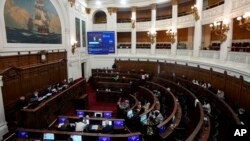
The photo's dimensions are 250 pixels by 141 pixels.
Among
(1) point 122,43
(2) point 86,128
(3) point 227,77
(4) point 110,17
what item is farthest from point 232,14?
(1) point 122,43

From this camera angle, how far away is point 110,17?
17.7 metres

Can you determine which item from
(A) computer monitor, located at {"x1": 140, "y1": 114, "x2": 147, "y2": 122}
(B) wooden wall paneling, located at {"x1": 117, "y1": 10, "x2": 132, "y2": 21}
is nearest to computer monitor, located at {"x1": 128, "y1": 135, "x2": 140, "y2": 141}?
(A) computer monitor, located at {"x1": 140, "y1": 114, "x2": 147, "y2": 122}

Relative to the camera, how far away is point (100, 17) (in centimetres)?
1988

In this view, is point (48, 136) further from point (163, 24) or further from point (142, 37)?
point (142, 37)

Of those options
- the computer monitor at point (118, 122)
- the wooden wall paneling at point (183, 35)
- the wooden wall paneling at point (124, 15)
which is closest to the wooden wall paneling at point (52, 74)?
the computer monitor at point (118, 122)

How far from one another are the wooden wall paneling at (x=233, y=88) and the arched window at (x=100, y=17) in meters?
15.1

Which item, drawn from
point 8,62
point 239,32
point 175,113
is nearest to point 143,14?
point 239,32

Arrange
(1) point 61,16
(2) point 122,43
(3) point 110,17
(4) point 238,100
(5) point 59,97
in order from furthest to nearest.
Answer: (2) point 122,43, (3) point 110,17, (1) point 61,16, (5) point 59,97, (4) point 238,100

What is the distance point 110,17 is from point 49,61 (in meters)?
9.11

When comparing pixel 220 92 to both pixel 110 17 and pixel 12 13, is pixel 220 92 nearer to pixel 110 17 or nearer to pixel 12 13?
pixel 12 13

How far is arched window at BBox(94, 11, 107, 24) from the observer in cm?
1969

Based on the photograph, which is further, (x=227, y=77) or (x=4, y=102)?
(x=227, y=77)

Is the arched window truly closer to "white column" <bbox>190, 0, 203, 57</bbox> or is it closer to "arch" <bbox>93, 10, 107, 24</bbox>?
"arch" <bbox>93, 10, 107, 24</bbox>

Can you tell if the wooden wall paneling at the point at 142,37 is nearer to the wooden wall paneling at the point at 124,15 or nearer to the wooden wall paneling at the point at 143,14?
the wooden wall paneling at the point at 143,14
